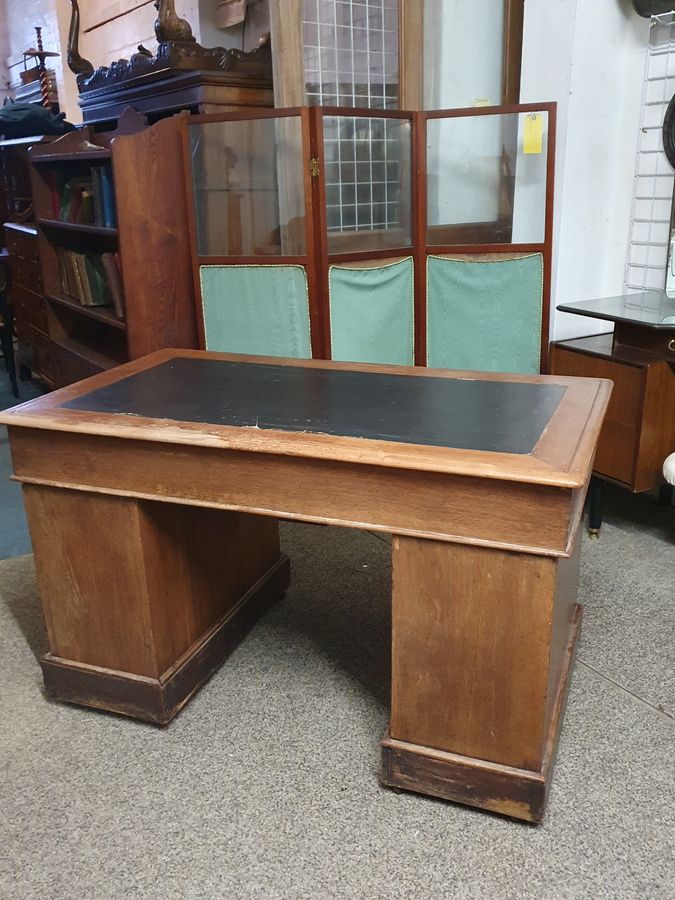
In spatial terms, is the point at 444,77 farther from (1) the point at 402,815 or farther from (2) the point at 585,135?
(1) the point at 402,815

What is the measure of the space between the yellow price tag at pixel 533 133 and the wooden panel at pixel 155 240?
4.27 feet

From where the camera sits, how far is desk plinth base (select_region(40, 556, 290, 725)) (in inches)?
73.2

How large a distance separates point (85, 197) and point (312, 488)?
2.85m

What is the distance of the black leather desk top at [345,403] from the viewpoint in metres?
1.57

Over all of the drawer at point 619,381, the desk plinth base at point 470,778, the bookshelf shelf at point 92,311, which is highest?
the bookshelf shelf at point 92,311

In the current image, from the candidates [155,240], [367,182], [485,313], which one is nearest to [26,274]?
[155,240]

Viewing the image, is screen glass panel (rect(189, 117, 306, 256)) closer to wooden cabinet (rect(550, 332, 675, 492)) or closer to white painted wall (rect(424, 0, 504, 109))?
white painted wall (rect(424, 0, 504, 109))

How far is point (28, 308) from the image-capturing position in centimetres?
494

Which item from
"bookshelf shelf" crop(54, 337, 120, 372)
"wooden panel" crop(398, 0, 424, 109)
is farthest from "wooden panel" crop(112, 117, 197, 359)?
"wooden panel" crop(398, 0, 424, 109)

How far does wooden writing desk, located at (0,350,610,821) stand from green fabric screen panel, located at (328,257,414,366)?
0.99 metres

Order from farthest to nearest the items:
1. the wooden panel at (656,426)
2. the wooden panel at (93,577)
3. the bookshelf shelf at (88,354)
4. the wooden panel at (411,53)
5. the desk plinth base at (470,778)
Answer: the bookshelf shelf at (88,354), the wooden panel at (411,53), the wooden panel at (656,426), the wooden panel at (93,577), the desk plinth base at (470,778)

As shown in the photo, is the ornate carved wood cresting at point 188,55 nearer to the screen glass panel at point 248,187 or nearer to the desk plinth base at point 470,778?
→ the screen glass panel at point 248,187

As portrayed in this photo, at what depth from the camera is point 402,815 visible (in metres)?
1.61

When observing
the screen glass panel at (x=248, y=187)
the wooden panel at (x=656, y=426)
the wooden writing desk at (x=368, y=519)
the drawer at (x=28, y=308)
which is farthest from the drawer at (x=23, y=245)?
the wooden panel at (x=656, y=426)
